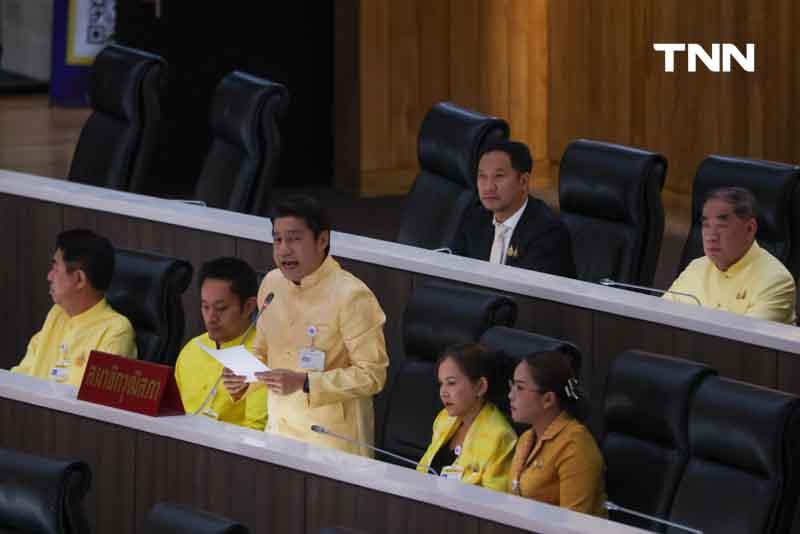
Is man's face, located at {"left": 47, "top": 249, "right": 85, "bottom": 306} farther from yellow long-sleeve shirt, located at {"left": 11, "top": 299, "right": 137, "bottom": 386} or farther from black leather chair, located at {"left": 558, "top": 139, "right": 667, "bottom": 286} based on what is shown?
black leather chair, located at {"left": 558, "top": 139, "right": 667, "bottom": 286}

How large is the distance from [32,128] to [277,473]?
8.81 meters

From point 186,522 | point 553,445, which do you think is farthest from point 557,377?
point 186,522

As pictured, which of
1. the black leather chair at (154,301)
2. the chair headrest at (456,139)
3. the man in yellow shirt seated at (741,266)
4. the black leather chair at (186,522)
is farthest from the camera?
the chair headrest at (456,139)

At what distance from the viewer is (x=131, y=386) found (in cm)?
455

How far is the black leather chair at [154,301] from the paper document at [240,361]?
2.67ft

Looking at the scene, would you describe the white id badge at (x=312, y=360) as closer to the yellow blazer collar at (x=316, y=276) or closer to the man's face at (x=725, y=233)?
the yellow blazer collar at (x=316, y=276)

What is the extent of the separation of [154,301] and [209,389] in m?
0.44

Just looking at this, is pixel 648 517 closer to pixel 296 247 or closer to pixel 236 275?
pixel 296 247

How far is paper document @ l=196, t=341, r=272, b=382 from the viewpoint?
468 centimetres

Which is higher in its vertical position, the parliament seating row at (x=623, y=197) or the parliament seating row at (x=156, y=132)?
the parliament seating row at (x=156, y=132)

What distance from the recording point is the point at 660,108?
9.41m

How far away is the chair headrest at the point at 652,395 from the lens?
176 inches

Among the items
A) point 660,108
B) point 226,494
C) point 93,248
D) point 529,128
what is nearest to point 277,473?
point 226,494
